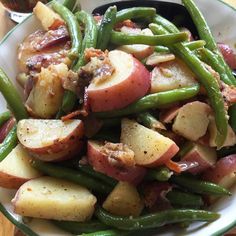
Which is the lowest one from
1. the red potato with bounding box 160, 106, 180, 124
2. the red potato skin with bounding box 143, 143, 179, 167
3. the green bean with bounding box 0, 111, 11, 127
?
the green bean with bounding box 0, 111, 11, 127

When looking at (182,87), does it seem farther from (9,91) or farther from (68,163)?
(9,91)

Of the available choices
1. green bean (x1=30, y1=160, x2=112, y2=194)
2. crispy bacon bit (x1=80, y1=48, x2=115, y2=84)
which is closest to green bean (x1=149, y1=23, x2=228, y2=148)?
crispy bacon bit (x1=80, y1=48, x2=115, y2=84)

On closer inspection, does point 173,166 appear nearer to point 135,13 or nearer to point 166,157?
point 166,157

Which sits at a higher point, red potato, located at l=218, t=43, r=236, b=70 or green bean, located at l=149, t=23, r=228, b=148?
green bean, located at l=149, t=23, r=228, b=148

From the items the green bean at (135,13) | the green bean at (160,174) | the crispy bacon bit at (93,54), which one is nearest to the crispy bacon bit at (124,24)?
the green bean at (135,13)

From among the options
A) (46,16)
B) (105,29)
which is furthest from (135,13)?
(46,16)

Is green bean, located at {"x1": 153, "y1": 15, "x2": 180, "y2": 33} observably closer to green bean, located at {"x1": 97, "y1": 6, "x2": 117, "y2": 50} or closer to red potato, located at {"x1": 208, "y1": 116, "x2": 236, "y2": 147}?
green bean, located at {"x1": 97, "y1": 6, "x2": 117, "y2": 50}

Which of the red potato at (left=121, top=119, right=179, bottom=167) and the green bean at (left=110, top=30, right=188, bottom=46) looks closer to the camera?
the red potato at (left=121, top=119, right=179, bottom=167)

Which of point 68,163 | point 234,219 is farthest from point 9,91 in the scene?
point 234,219
